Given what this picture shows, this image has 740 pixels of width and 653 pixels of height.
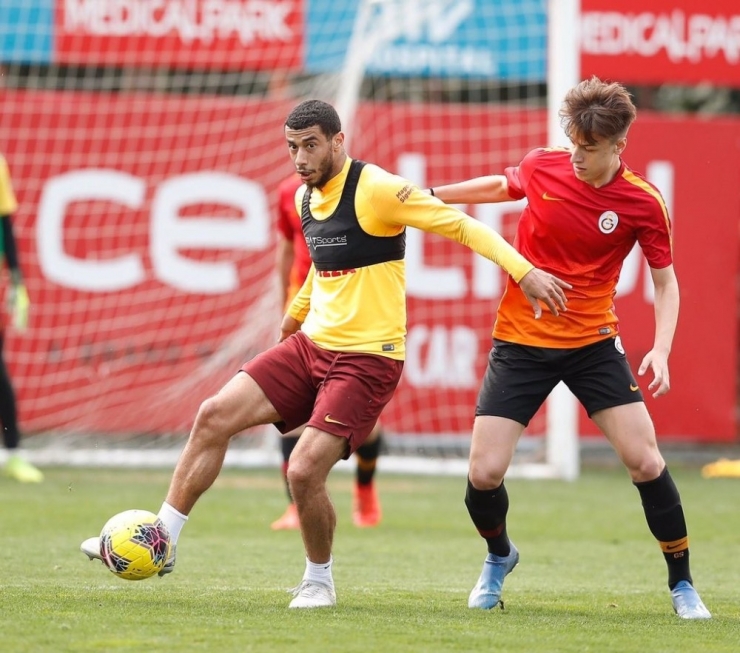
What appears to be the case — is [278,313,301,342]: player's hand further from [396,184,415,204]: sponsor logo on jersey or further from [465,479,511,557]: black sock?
[465,479,511,557]: black sock

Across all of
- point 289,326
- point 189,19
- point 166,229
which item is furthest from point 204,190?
point 289,326

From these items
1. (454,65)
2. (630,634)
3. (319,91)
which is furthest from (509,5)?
(630,634)

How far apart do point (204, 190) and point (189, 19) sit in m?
1.58

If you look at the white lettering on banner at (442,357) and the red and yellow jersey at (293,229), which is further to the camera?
the white lettering on banner at (442,357)

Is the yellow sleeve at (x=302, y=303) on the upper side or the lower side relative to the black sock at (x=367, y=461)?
upper

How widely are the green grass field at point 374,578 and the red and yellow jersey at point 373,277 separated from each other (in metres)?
1.12

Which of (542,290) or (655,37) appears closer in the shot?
(542,290)

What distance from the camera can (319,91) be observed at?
1298 centimetres

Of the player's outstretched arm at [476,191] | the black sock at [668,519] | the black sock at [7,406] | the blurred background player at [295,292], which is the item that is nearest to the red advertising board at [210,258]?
the black sock at [7,406]

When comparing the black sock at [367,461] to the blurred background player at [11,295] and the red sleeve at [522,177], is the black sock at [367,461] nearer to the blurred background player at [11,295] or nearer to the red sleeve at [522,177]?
the blurred background player at [11,295]

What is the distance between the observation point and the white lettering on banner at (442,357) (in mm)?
13258

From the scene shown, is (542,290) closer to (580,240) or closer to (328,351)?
(580,240)

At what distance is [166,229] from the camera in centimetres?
1306

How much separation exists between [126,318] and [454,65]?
3.93 metres
